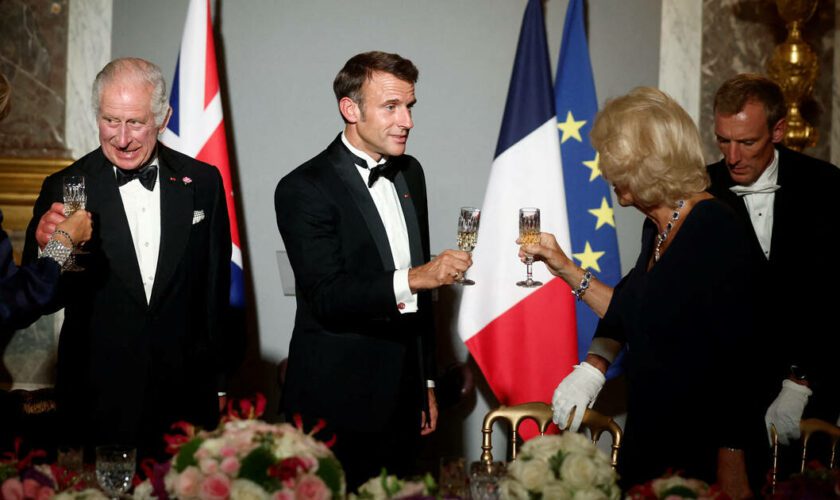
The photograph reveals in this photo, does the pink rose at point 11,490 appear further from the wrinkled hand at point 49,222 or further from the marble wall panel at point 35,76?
the marble wall panel at point 35,76

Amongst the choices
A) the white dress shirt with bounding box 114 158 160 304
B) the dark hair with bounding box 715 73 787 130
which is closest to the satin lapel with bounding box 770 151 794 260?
the dark hair with bounding box 715 73 787 130

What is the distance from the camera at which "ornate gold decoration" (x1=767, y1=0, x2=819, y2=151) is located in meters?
4.43

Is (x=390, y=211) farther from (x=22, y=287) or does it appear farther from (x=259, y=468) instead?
(x=259, y=468)

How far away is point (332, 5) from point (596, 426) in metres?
2.58

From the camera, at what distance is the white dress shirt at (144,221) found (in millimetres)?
3057

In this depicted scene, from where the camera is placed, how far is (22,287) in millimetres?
2553

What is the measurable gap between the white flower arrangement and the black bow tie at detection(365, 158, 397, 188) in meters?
1.46

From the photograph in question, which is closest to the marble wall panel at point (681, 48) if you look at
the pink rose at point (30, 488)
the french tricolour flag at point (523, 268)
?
the french tricolour flag at point (523, 268)

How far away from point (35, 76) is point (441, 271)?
8.90ft

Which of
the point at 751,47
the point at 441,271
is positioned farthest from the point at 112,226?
the point at 751,47

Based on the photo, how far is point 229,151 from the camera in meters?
4.69

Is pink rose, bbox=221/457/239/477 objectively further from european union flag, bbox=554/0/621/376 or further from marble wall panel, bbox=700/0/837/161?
marble wall panel, bbox=700/0/837/161

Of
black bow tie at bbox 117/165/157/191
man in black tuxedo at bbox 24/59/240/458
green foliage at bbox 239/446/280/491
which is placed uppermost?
black bow tie at bbox 117/165/157/191

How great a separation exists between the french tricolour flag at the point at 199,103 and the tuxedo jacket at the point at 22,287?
1.72 meters
